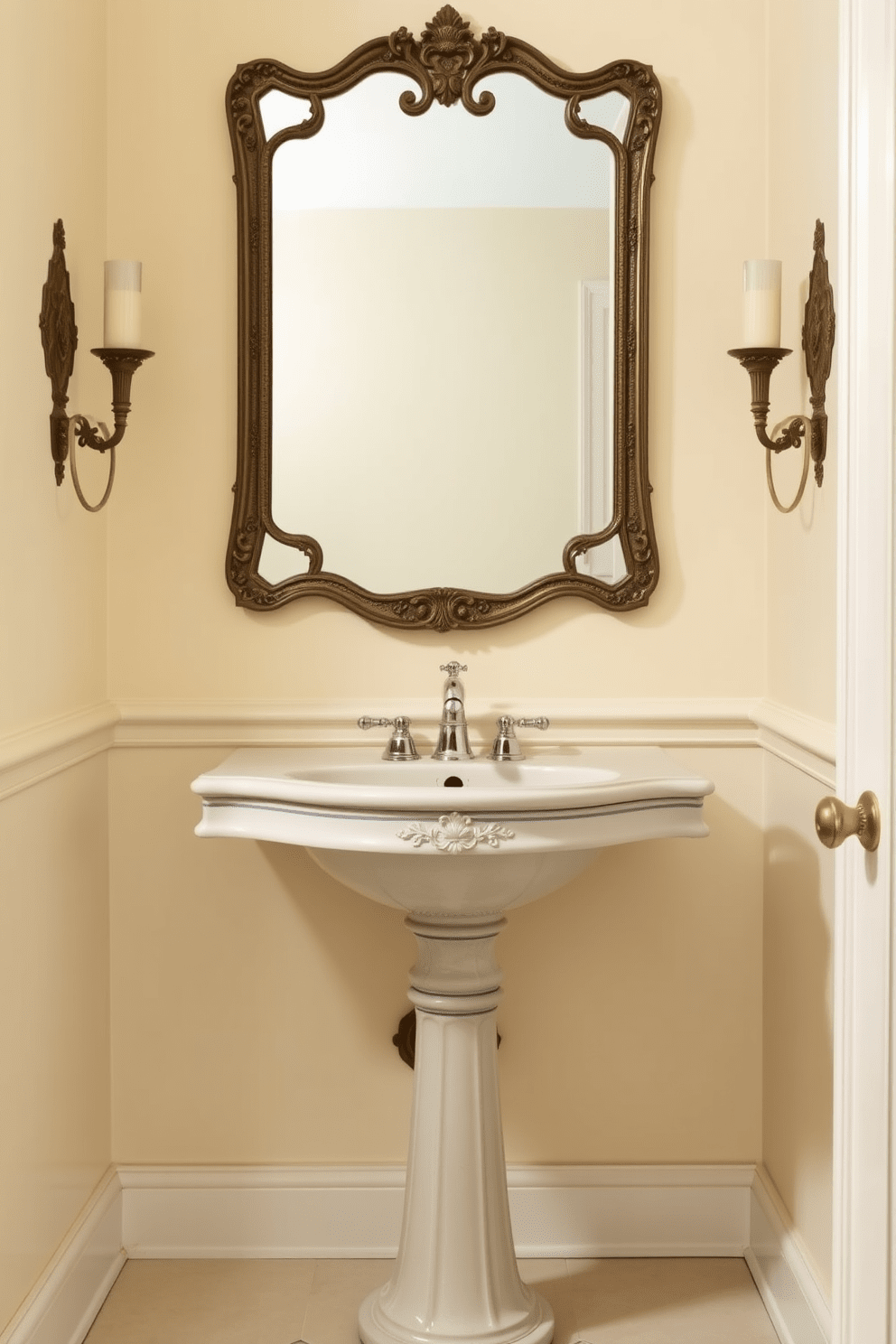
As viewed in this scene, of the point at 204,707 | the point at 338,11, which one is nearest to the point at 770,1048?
the point at 204,707

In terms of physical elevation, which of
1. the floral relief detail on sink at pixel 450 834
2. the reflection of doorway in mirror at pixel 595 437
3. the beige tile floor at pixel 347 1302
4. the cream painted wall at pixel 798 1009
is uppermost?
the reflection of doorway in mirror at pixel 595 437

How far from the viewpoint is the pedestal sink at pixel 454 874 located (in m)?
1.78

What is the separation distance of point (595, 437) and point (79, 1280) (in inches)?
60.8

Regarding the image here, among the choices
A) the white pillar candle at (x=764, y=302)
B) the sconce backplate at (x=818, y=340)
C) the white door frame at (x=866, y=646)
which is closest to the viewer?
the white door frame at (x=866, y=646)

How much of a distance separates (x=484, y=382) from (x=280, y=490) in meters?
0.38

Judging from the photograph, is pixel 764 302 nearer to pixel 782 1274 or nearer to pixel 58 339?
pixel 58 339

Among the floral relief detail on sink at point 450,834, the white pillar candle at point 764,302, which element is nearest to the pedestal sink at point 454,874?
the floral relief detail on sink at point 450,834

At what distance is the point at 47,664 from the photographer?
199 centimetres

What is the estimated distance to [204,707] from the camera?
232cm

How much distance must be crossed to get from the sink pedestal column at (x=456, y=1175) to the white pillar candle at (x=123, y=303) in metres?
0.97

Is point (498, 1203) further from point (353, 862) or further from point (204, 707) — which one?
point (204, 707)

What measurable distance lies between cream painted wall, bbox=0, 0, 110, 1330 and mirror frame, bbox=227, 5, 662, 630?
0.79 feet

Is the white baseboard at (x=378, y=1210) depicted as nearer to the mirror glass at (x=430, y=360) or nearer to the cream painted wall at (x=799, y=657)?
the cream painted wall at (x=799, y=657)

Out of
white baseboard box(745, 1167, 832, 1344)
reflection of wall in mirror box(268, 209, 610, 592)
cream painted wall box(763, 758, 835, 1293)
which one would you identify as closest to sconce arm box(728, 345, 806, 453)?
reflection of wall in mirror box(268, 209, 610, 592)
